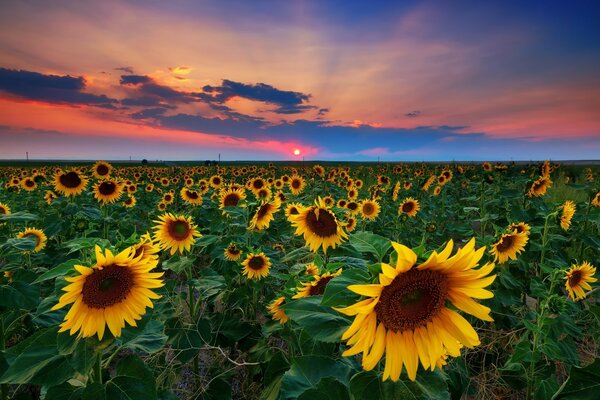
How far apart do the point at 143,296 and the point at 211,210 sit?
5310mm

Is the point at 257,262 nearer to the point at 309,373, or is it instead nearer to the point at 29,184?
the point at 309,373

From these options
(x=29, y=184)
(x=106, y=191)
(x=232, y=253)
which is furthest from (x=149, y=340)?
(x=29, y=184)

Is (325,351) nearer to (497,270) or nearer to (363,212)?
(497,270)

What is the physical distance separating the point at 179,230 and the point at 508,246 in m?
3.26

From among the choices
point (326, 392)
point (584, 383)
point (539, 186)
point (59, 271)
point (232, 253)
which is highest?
point (539, 186)

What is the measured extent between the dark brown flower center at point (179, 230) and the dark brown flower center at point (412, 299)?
2712 mm

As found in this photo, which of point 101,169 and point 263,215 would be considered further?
point 101,169

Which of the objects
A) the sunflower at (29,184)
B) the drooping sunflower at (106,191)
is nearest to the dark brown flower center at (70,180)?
the drooping sunflower at (106,191)

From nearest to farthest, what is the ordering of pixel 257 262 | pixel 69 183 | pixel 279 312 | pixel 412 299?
pixel 412 299 → pixel 279 312 → pixel 257 262 → pixel 69 183

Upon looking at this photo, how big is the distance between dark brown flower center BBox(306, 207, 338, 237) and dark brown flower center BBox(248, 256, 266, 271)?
0.83 metres

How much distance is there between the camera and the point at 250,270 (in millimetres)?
3727

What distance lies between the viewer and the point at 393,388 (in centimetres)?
133

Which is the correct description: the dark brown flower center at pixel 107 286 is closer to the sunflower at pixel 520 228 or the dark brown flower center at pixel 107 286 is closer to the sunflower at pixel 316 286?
the sunflower at pixel 316 286

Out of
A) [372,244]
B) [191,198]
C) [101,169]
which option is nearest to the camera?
[372,244]
